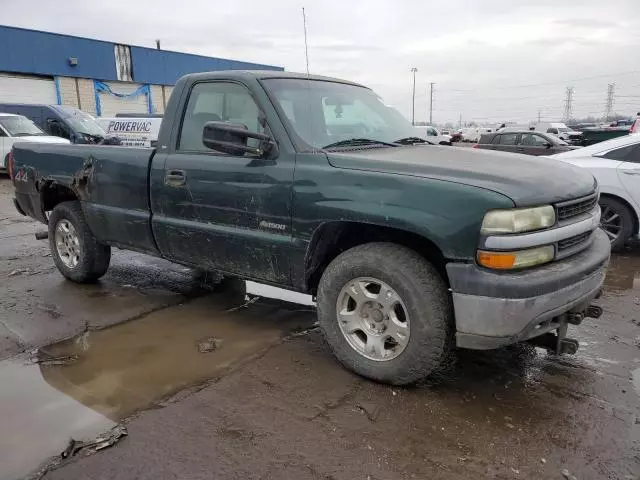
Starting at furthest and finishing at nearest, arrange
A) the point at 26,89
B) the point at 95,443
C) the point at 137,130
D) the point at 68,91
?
1. the point at 68,91
2. the point at 26,89
3. the point at 137,130
4. the point at 95,443

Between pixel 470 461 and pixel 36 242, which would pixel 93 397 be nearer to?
pixel 470 461

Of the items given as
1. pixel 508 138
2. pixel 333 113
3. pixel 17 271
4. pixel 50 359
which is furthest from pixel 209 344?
pixel 508 138

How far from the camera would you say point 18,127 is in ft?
49.5

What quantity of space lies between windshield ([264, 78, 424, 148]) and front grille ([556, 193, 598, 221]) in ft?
4.57

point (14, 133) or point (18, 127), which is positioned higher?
point (18, 127)

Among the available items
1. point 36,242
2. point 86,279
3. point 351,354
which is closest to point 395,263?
point 351,354

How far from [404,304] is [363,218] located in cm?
56

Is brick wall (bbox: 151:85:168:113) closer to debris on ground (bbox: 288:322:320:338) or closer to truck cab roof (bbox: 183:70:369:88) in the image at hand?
truck cab roof (bbox: 183:70:369:88)

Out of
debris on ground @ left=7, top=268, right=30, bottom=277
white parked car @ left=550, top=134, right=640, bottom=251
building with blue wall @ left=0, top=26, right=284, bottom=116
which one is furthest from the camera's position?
building with blue wall @ left=0, top=26, right=284, bottom=116

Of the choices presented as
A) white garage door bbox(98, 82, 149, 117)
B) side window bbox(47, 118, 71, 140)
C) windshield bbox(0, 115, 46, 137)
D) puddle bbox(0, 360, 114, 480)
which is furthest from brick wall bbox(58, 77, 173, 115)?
puddle bbox(0, 360, 114, 480)

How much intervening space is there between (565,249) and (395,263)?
3.29 feet

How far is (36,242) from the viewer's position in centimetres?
734

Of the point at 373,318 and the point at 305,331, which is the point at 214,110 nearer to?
the point at 305,331

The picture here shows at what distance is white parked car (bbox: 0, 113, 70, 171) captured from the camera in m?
14.5
